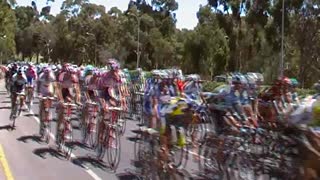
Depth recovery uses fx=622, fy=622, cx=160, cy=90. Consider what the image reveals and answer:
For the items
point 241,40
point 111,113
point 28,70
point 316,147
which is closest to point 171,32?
point 241,40

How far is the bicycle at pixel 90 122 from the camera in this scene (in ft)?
49.9

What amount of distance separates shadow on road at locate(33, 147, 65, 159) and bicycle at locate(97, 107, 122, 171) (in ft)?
3.16

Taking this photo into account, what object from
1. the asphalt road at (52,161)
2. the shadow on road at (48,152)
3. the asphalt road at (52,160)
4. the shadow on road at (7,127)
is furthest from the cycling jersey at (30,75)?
the shadow on road at (48,152)

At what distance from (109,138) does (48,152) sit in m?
2.08

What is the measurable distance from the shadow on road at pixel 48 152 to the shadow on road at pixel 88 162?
1.55ft

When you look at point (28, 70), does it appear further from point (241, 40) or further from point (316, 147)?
point (241, 40)

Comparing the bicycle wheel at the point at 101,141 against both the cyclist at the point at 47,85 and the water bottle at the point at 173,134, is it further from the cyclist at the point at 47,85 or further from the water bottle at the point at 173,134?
the cyclist at the point at 47,85

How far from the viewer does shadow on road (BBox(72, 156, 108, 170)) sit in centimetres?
1230

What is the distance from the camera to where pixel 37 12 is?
425 ft

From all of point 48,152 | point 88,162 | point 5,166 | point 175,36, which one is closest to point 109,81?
point 48,152

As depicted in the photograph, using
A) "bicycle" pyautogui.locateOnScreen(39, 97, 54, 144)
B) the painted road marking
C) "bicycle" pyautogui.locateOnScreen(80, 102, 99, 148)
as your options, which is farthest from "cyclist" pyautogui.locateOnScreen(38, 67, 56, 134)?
the painted road marking

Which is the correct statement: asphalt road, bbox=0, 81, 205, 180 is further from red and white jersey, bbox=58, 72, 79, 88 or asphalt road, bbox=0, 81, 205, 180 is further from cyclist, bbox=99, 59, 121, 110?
red and white jersey, bbox=58, 72, 79, 88

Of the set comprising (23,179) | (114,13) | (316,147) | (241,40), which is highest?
(114,13)

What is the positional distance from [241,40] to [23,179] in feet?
152
